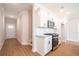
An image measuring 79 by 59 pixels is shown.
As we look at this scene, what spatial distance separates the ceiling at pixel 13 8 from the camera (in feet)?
6.55

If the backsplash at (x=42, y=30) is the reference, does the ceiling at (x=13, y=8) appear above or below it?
above

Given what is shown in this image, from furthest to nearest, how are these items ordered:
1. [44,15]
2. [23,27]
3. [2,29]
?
1. [23,27]
2. [44,15]
3. [2,29]

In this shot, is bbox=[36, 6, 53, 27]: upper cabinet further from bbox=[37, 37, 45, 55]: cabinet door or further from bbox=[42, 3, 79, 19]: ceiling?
bbox=[37, 37, 45, 55]: cabinet door

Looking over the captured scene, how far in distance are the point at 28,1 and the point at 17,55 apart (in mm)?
1345

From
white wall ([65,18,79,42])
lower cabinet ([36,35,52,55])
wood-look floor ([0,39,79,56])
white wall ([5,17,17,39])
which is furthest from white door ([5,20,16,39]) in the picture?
white wall ([65,18,79,42])

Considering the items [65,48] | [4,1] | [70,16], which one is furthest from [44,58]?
[4,1]

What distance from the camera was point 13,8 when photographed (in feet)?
6.77

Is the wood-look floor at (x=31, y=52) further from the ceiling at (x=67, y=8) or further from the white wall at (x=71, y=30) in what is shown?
the ceiling at (x=67, y=8)

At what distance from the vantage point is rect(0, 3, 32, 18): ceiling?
2.00 metres

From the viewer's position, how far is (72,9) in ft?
6.59

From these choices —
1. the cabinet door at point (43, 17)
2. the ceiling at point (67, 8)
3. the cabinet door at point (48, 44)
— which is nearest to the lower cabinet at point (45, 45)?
the cabinet door at point (48, 44)

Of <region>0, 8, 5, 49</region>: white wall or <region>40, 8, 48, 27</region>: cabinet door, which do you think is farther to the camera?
<region>40, 8, 48, 27</region>: cabinet door

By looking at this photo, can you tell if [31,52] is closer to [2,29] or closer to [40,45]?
[40,45]

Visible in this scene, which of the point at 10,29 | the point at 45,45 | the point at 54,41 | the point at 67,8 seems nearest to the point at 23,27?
the point at 10,29
